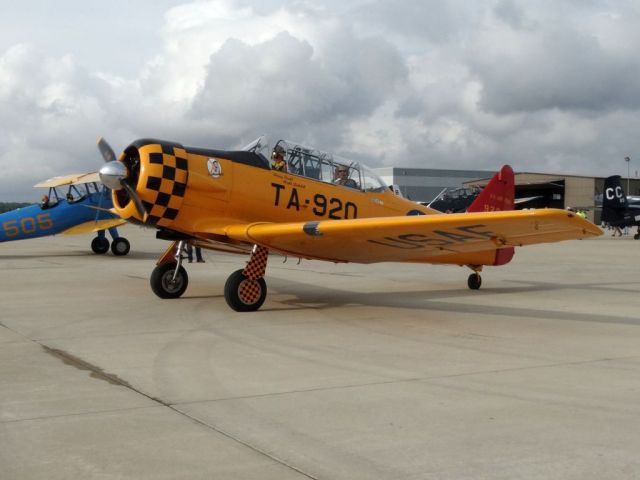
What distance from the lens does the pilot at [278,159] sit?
969 centimetres

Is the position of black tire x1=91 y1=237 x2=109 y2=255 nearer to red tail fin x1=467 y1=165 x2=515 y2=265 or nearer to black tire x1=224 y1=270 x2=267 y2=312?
red tail fin x1=467 y1=165 x2=515 y2=265

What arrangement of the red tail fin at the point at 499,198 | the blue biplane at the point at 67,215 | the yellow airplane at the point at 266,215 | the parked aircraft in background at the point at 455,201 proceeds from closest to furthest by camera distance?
the yellow airplane at the point at 266,215 → the red tail fin at the point at 499,198 → the blue biplane at the point at 67,215 → the parked aircraft in background at the point at 455,201

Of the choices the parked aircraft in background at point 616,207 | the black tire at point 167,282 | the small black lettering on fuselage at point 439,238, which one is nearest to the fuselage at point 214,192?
the black tire at point 167,282

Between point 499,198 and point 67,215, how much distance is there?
13482 millimetres

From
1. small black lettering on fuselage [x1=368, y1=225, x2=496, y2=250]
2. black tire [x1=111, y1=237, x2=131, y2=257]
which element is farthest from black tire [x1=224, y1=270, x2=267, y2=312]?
black tire [x1=111, y1=237, x2=131, y2=257]

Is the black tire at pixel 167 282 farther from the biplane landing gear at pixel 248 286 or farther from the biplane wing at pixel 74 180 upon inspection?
the biplane wing at pixel 74 180

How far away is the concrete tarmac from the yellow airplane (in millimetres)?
750

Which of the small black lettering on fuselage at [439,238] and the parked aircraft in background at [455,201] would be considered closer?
the small black lettering on fuselage at [439,238]

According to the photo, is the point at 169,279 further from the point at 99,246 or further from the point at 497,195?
the point at 99,246

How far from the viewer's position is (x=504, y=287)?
12539 mm

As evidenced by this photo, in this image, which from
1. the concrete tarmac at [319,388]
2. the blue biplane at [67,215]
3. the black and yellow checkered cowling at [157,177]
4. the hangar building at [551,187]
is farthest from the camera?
the hangar building at [551,187]

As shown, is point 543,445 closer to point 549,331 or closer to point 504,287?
point 549,331

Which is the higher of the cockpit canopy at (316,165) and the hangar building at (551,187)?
the hangar building at (551,187)

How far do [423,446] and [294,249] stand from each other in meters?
5.67
